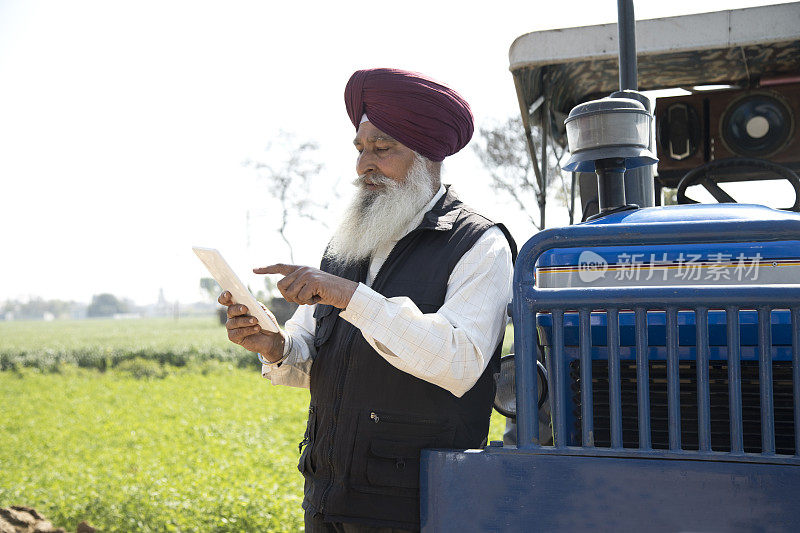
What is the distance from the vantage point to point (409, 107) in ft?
7.66

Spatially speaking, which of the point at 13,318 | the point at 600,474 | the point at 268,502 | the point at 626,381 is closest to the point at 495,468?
the point at 600,474

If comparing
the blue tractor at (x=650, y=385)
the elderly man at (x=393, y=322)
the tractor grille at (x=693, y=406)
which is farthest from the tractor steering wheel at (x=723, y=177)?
the tractor grille at (x=693, y=406)

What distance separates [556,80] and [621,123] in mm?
1118

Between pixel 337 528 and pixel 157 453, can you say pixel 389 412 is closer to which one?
pixel 337 528

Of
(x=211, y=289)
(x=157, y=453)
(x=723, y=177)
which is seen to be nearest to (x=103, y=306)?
(x=211, y=289)

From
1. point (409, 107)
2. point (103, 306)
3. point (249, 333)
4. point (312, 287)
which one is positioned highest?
point (409, 107)

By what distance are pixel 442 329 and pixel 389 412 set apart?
298 mm

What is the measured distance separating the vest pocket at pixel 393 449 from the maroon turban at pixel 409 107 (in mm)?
823

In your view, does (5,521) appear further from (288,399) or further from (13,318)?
(13,318)

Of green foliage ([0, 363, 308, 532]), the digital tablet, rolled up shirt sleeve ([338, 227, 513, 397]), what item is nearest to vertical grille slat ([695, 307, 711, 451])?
rolled up shirt sleeve ([338, 227, 513, 397])

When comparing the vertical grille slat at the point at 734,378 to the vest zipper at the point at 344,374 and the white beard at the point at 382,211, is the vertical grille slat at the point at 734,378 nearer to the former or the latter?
the vest zipper at the point at 344,374

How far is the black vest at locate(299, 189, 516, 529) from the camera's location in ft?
6.48

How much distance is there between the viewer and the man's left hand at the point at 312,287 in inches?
73.8

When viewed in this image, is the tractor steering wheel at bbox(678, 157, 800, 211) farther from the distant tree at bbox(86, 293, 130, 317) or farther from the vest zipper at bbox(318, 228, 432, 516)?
the distant tree at bbox(86, 293, 130, 317)
